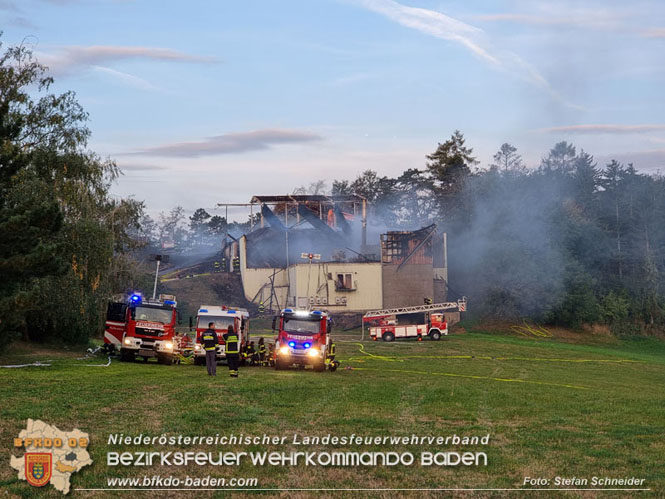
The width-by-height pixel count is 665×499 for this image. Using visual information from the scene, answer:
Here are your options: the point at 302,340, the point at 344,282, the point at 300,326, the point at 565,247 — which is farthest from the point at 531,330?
the point at 302,340

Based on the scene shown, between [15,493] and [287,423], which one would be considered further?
[287,423]

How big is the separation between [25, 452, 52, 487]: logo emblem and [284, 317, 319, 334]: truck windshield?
19990mm

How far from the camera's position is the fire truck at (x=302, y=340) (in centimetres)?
3050

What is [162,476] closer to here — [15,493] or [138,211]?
[15,493]

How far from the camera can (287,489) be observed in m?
10.7

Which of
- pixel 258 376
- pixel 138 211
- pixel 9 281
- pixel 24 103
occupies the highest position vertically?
pixel 24 103

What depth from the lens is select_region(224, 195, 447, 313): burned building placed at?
72375mm

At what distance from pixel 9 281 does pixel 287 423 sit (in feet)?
61.7

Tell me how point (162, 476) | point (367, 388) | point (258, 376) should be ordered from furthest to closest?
1. point (258, 376)
2. point (367, 388)
3. point (162, 476)

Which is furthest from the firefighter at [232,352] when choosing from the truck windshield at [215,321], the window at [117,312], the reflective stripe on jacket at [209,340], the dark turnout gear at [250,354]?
the window at [117,312]

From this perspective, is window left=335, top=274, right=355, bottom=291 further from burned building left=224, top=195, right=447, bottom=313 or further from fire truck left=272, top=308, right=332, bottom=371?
fire truck left=272, top=308, right=332, bottom=371

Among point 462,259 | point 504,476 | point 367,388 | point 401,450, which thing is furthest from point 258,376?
point 462,259

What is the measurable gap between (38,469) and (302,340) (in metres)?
20.1

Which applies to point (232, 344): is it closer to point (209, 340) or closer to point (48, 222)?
point (209, 340)
